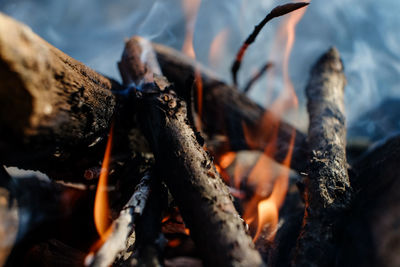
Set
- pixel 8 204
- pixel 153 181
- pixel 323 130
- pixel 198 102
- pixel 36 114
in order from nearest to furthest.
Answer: pixel 36 114, pixel 8 204, pixel 153 181, pixel 323 130, pixel 198 102

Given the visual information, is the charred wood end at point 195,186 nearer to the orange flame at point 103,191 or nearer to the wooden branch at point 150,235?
the wooden branch at point 150,235

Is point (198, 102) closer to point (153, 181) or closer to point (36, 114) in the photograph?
point (153, 181)

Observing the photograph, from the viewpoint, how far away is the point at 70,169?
180 cm

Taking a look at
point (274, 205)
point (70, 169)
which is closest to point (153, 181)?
point (70, 169)

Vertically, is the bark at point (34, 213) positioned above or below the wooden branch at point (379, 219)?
above

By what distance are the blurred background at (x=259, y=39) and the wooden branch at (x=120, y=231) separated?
9.44 feet

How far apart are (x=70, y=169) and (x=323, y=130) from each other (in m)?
2.17

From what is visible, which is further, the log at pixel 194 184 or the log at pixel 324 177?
the log at pixel 324 177

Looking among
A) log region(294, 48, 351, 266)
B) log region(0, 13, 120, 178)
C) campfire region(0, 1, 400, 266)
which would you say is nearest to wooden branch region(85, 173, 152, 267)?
campfire region(0, 1, 400, 266)

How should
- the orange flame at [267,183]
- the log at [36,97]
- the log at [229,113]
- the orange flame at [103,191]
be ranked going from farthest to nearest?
the log at [229,113], the orange flame at [267,183], the orange flame at [103,191], the log at [36,97]

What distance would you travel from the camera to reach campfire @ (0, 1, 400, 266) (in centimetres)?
100

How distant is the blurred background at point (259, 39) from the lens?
4023mm

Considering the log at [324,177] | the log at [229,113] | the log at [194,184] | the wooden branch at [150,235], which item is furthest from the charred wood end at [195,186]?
the log at [229,113]

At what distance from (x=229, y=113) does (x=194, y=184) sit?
1670mm
